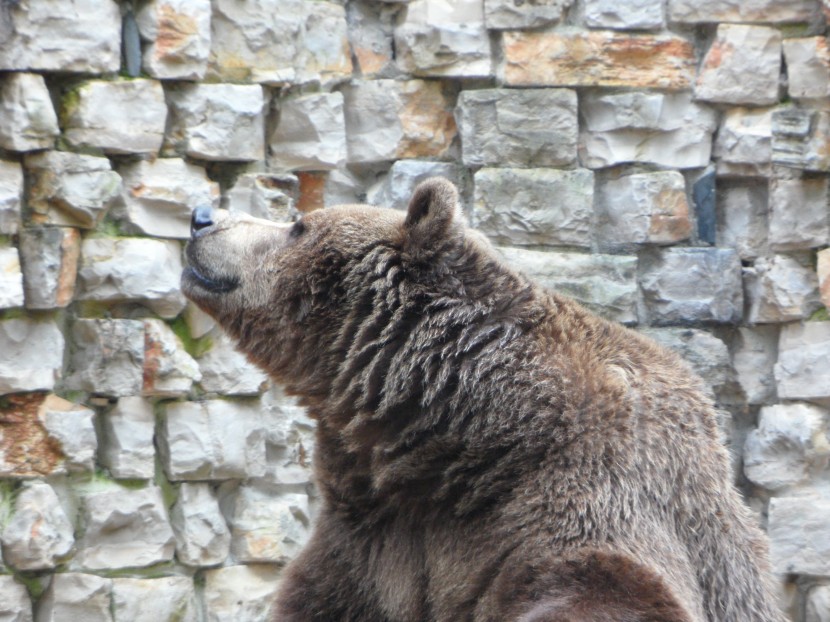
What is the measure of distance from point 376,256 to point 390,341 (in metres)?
0.21

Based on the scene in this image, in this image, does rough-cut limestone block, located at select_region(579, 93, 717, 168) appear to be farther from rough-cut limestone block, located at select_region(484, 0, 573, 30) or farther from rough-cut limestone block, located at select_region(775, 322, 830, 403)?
rough-cut limestone block, located at select_region(775, 322, 830, 403)

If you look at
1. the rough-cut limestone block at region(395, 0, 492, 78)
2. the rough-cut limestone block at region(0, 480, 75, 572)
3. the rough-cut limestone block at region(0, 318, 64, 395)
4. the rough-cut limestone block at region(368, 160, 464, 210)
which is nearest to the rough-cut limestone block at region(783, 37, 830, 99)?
the rough-cut limestone block at region(395, 0, 492, 78)

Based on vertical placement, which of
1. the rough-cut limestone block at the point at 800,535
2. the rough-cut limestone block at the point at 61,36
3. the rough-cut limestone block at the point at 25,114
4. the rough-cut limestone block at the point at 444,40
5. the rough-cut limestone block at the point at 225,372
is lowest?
the rough-cut limestone block at the point at 800,535

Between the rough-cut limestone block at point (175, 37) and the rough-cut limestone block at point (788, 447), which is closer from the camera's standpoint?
the rough-cut limestone block at point (175, 37)

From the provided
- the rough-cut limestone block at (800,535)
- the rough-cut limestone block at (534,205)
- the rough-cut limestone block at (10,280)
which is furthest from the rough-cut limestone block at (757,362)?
the rough-cut limestone block at (10,280)

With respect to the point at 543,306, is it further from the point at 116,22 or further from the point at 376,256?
the point at 116,22

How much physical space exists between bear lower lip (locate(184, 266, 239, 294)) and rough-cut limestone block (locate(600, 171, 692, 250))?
72.0 inches

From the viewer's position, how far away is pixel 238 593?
156 inches

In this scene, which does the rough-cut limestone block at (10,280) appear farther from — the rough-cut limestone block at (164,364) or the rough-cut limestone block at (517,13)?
the rough-cut limestone block at (517,13)

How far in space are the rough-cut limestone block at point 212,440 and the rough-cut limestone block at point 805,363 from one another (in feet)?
6.08

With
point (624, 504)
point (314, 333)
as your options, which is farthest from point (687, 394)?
point (314, 333)

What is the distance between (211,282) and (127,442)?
2.94ft

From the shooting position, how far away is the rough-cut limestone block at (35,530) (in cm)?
354

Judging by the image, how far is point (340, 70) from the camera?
433cm
